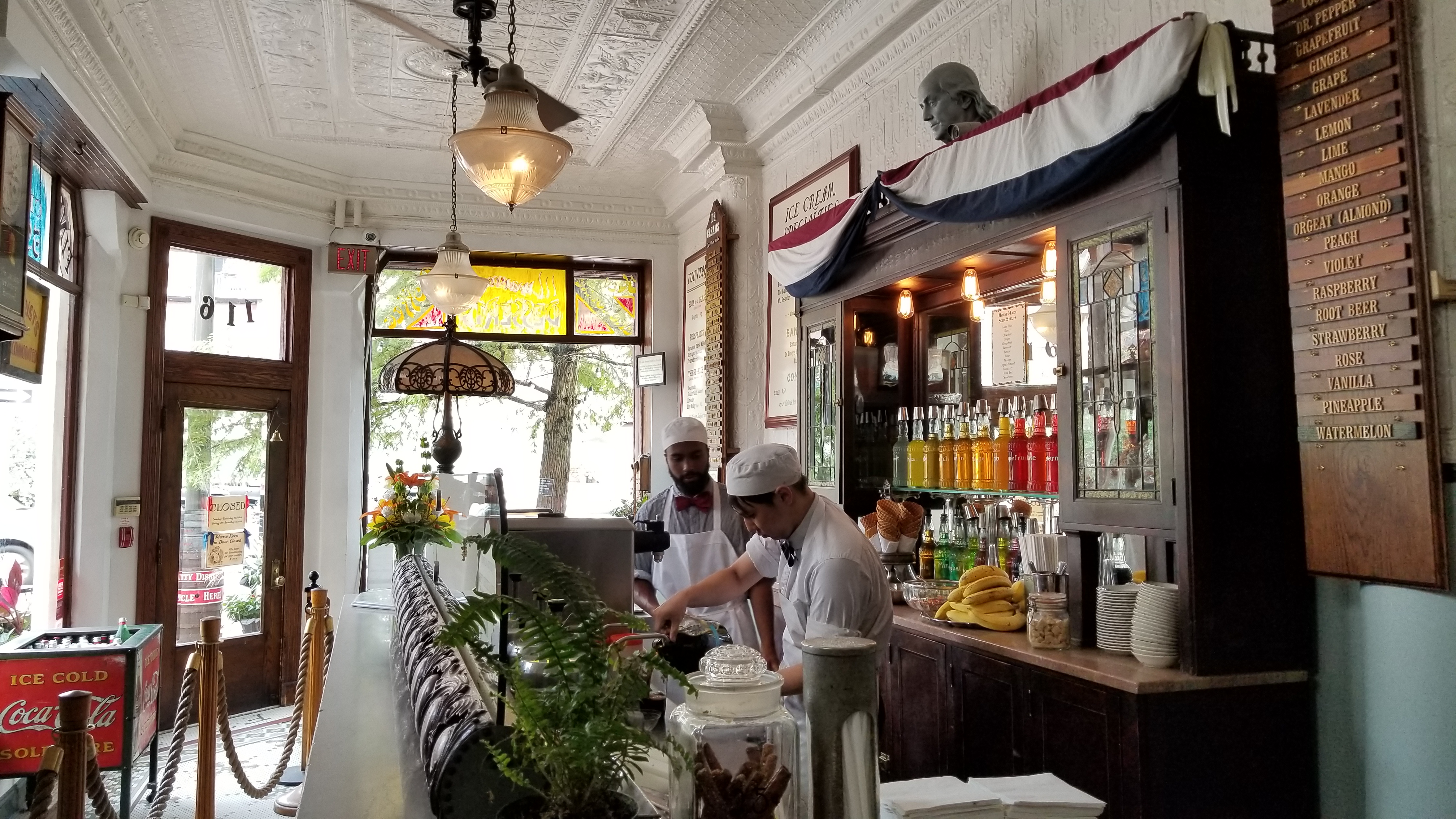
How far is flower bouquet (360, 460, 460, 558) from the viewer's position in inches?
150

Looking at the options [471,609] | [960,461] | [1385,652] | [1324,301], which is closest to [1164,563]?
[1385,652]

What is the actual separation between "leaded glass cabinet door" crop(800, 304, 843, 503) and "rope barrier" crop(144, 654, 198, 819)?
106 inches

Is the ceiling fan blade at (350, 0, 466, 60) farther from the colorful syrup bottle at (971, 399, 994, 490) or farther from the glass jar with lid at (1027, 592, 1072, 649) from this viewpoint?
the glass jar with lid at (1027, 592, 1072, 649)

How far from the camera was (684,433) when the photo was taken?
15.0ft

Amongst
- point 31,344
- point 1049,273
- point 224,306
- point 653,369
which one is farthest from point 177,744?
point 653,369

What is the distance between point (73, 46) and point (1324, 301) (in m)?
5.35

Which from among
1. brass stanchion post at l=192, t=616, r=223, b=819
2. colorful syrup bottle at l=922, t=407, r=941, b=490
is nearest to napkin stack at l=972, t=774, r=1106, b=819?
colorful syrup bottle at l=922, t=407, r=941, b=490

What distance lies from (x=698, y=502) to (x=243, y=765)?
129 inches

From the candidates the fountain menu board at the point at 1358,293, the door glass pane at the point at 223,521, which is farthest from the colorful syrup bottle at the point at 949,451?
the door glass pane at the point at 223,521

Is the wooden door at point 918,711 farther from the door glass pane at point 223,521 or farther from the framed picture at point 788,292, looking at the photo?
the door glass pane at point 223,521

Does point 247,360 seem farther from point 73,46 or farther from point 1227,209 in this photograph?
point 1227,209

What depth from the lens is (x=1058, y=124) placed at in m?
2.87

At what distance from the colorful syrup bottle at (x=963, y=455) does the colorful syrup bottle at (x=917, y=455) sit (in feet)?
0.83

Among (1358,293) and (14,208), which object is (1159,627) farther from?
(14,208)
